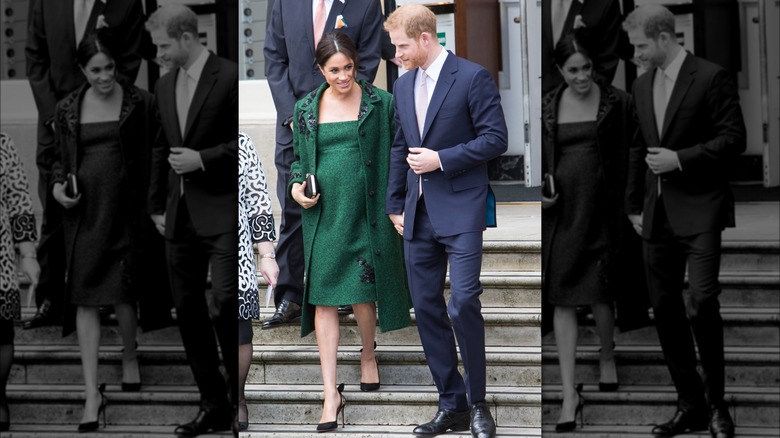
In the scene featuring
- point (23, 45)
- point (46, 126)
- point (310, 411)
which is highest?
point (23, 45)

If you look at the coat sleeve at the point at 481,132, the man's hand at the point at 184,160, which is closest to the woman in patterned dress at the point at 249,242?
the coat sleeve at the point at 481,132

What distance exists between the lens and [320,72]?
380 cm

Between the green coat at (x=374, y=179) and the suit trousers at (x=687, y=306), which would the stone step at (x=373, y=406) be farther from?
the suit trousers at (x=687, y=306)

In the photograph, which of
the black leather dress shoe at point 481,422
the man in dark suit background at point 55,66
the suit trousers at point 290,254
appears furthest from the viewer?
the suit trousers at point 290,254

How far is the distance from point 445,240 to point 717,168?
1218 millimetres

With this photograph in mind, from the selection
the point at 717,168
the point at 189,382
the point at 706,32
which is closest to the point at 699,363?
the point at 717,168

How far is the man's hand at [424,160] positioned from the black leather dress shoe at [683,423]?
4.19 ft

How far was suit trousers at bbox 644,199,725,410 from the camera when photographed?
228cm

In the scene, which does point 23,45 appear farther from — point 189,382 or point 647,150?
point 647,150

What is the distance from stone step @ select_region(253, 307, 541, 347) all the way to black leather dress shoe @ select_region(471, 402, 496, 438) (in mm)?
422

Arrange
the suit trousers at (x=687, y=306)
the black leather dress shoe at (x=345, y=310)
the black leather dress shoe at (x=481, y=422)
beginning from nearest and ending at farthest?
the suit trousers at (x=687, y=306), the black leather dress shoe at (x=481, y=422), the black leather dress shoe at (x=345, y=310)

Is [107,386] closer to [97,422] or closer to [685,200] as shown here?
[97,422]

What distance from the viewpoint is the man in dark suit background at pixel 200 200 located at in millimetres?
2139

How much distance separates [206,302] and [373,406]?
1528 mm
